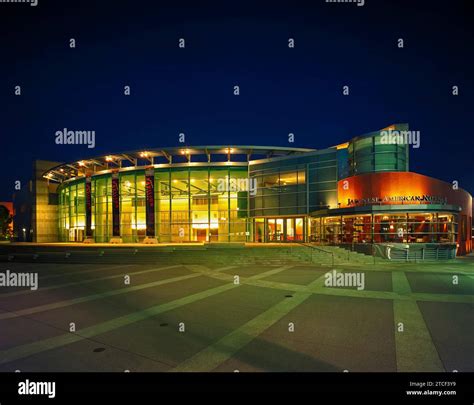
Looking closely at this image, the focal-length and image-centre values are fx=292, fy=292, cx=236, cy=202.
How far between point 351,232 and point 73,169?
144 ft

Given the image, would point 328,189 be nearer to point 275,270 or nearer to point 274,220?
point 274,220

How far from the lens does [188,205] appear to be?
37.3m

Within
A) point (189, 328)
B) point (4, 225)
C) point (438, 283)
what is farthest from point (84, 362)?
point (4, 225)

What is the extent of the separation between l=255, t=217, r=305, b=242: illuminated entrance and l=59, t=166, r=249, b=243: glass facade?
5.81 ft

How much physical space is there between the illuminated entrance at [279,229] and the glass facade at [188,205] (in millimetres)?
1771

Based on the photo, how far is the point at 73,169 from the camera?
48.2 metres

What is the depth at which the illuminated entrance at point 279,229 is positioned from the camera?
1320 inches

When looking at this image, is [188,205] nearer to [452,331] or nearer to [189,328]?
[189,328]

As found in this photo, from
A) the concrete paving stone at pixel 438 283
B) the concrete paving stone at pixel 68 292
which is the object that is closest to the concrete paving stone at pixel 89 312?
the concrete paving stone at pixel 68 292

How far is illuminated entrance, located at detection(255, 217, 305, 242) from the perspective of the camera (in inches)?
1320

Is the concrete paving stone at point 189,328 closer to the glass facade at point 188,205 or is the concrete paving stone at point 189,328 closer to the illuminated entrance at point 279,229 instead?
the illuminated entrance at point 279,229

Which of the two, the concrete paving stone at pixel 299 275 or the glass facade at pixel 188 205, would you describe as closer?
the concrete paving stone at pixel 299 275
